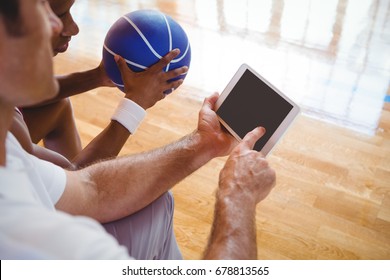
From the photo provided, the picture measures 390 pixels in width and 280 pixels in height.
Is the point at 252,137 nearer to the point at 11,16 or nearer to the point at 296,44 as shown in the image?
the point at 11,16

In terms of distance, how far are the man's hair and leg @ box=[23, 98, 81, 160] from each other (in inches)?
37.0

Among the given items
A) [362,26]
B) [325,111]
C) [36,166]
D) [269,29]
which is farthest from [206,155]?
[362,26]

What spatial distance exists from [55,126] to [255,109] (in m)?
0.93

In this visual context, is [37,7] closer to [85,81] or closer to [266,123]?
[266,123]

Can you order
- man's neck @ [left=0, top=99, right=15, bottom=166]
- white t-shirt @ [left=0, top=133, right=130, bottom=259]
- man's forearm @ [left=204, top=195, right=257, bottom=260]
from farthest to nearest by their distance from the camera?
man's forearm @ [left=204, top=195, right=257, bottom=260] → man's neck @ [left=0, top=99, right=15, bottom=166] → white t-shirt @ [left=0, top=133, right=130, bottom=259]

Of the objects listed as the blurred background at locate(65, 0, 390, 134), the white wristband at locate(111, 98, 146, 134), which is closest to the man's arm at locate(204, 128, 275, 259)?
the white wristband at locate(111, 98, 146, 134)

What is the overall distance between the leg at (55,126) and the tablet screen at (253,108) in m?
0.73

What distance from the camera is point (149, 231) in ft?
4.10

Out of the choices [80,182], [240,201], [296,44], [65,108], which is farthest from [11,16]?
[296,44]

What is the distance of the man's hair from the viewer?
0.77 meters

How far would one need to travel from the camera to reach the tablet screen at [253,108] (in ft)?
4.43

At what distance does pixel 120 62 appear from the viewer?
5.07ft

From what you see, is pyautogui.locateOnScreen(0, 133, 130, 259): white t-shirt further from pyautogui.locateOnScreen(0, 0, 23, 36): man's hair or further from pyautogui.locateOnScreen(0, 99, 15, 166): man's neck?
pyautogui.locateOnScreen(0, 0, 23, 36): man's hair

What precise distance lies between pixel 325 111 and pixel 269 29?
144 centimetres
